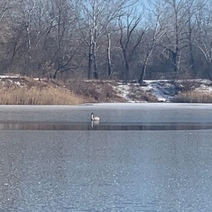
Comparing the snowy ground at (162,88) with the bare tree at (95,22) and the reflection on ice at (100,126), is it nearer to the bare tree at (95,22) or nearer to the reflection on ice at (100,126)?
the bare tree at (95,22)

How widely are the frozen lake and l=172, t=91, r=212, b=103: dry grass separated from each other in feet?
66.5

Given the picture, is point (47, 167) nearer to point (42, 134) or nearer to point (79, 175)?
point (79, 175)

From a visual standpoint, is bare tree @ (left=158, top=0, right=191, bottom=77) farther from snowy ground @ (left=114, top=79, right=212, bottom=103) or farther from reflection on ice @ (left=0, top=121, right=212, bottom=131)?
reflection on ice @ (left=0, top=121, right=212, bottom=131)

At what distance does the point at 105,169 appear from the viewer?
10.6 metres

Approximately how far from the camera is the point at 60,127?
64.2 ft

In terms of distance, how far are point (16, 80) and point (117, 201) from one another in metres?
32.9

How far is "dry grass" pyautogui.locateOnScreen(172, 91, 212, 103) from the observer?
1537 inches

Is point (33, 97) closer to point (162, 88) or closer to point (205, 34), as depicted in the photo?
point (162, 88)

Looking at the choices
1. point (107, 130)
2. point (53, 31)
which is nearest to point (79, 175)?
point (107, 130)

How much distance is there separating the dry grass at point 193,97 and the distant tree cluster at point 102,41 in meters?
5.48

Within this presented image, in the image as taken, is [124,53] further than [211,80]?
Yes

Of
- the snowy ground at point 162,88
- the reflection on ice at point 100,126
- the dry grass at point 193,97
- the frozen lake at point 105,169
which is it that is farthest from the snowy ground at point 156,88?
the frozen lake at point 105,169

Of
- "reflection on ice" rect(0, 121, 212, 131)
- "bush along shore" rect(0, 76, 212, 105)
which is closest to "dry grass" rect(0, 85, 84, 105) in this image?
"bush along shore" rect(0, 76, 212, 105)

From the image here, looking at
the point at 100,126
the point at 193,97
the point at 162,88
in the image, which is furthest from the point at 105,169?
the point at 162,88
